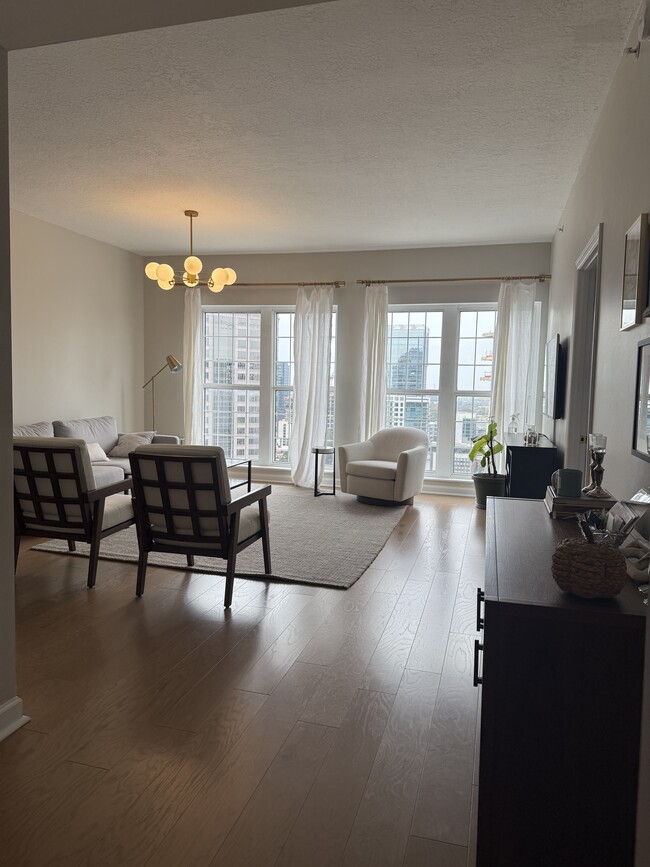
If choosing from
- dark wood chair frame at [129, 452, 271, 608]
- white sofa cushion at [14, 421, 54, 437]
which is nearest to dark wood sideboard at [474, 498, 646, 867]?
dark wood chair frame at [129, 452, 271, 608]

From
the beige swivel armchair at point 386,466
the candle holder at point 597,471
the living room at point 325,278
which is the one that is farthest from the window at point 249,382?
the candle holder at point 597,471

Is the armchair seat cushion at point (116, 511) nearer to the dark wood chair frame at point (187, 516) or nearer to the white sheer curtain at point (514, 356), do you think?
the dark wood chair frame at point (187, 516)

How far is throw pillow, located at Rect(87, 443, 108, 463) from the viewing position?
5895 millimetres

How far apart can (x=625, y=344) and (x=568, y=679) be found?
161cm

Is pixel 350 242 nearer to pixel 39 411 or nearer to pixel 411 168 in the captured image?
pixel 411 168

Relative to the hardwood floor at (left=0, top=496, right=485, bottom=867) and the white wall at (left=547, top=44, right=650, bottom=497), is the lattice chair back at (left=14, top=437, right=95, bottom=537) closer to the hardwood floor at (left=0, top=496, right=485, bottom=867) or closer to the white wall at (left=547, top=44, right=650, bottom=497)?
the hardwood floor at (left=0, top=496, right=485, bottom=867)

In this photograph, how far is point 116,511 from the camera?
3863 millimetres

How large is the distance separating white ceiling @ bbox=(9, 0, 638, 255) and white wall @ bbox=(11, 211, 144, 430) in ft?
2.00

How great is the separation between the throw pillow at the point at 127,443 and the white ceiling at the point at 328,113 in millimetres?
2305

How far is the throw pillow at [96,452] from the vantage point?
5895 millimetres

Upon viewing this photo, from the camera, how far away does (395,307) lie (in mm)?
7082

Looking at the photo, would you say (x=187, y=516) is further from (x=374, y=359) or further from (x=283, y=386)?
(x=283, y=386)

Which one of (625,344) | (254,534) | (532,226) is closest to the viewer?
(625,344)

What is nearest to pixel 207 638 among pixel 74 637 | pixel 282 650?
pixel 282 650
